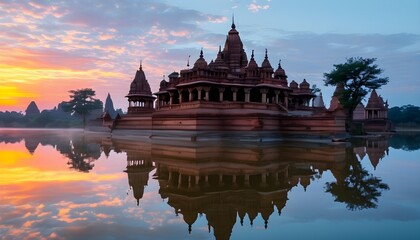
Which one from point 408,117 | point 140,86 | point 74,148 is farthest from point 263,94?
point 408,117

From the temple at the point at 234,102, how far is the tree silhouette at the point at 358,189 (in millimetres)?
15931

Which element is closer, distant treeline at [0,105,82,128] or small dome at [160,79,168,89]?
small dome at [160,79,168,89]

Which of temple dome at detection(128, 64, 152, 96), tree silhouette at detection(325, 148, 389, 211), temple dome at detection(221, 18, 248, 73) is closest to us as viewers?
tree silhouette at detection(325, 148, 389, 211)

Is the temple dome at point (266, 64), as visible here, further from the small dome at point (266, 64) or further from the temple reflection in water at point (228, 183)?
the temple reflection in water at point (228, 183)

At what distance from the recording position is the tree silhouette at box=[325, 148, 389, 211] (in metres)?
8.21

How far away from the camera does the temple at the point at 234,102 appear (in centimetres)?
2886

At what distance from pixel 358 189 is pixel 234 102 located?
22743 millimetres

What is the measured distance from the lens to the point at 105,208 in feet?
24.8

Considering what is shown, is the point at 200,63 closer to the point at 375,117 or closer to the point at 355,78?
the point at 355,78

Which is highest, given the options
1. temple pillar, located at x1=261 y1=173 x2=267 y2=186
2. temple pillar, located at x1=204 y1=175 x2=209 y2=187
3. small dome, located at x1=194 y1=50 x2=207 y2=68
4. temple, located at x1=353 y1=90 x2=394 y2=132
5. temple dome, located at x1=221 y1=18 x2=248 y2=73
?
temple dome, located at x1=221 y1=18 x2=248 y2=73

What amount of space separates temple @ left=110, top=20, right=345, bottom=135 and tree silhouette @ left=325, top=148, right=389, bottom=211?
52.3 ft

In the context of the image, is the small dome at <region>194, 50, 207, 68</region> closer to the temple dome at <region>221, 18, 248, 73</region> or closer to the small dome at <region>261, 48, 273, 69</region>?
the small dome at <region>261, 48, 273, 69</region>

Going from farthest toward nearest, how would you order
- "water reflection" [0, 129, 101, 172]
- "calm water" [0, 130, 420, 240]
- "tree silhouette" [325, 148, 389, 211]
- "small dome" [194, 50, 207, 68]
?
"small dome" [194, 50, 207, 68] → "water reflection" [0, 129, 101, 172] → "tree silhouette" [325, 148, 389, 211] → "calm water" [0, 130, 420, 240]

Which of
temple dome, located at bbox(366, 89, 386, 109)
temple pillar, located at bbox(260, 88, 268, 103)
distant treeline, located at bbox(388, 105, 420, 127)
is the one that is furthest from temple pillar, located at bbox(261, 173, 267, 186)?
distant treeline, located at bbox(388, 105, 420, 127)
